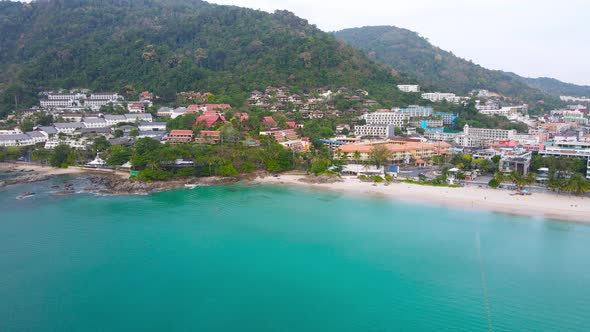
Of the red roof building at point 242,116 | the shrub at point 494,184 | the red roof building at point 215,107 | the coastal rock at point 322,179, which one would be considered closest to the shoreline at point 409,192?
the coastal rock at point 322,179

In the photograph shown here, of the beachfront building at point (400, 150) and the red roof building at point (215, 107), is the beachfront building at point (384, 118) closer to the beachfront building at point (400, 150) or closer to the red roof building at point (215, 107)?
the beachfront building at point (400, 150)

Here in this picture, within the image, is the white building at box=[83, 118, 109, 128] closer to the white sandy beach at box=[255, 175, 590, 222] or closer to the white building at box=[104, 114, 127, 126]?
the white building at box=[104, 114, 127, 126]

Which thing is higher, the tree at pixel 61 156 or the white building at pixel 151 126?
the white building at pixel 151 126

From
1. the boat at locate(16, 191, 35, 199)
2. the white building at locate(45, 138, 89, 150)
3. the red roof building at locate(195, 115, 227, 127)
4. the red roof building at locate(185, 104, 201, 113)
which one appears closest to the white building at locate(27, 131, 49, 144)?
the white building at locate(45, 138, 89, 150)

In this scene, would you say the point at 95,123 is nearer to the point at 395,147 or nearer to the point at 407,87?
the point at 395,147

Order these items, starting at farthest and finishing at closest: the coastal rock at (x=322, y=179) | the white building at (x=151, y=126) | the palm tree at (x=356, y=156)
→ the white building at (x=151, y=126) < the palm tree at (x=356, y=156) < the coastal rock at (x=322, y=179)
